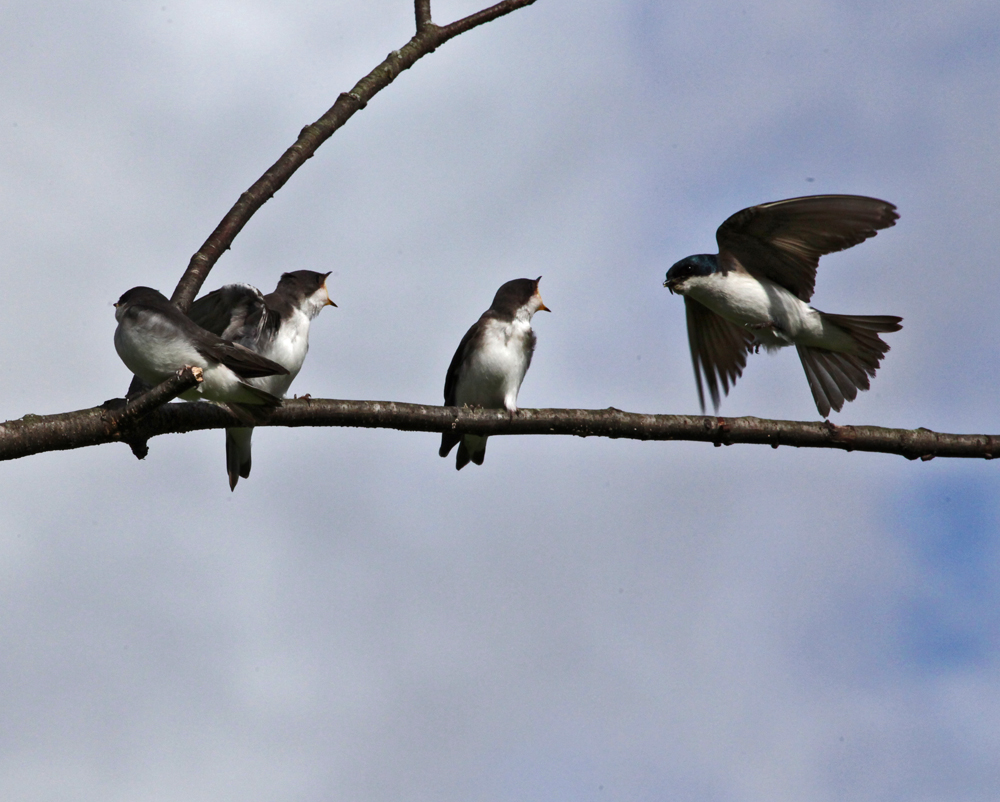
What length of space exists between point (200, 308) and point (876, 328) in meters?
4.86

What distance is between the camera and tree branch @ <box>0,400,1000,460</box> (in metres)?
4.09

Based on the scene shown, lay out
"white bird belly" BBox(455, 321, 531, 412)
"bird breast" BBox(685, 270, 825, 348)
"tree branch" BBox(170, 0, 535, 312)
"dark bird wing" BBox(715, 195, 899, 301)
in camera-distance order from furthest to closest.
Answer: "bird breast" BBox(685, 270, 825, 348) → "white bird belly" BBox(455, 321, 531, 412) → "dark bird wing" BBox(715, 195, 899, 301) → "tree branch" BBox(170, 0, 535, 312)

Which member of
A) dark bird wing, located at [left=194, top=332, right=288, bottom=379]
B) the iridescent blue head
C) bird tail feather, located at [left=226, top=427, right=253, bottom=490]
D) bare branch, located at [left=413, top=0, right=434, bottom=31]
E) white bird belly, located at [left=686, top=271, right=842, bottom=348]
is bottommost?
dark bird wing, located at [left=194, top=332, right=288, bottom=379]

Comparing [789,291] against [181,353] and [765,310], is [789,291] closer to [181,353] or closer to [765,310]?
[765,310]

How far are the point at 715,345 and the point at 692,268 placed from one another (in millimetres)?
983

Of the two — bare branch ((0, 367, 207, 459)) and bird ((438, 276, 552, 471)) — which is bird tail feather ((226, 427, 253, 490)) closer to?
bird ((438, 276, 552, 471))

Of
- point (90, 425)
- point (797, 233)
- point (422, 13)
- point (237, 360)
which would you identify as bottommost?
point (90, 425)

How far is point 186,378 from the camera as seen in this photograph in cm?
341

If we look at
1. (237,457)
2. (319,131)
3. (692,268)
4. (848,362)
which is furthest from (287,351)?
(848,362)

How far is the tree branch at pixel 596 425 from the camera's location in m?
4.09

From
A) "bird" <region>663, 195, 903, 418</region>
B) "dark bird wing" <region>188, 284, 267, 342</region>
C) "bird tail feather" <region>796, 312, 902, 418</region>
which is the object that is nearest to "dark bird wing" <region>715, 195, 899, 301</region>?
"bird" <region>663, 195, 903, 418</region>

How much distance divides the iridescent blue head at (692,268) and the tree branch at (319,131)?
10.3 ft

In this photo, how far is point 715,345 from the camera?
8734mm

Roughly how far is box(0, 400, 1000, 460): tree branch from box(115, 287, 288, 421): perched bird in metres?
0.35
